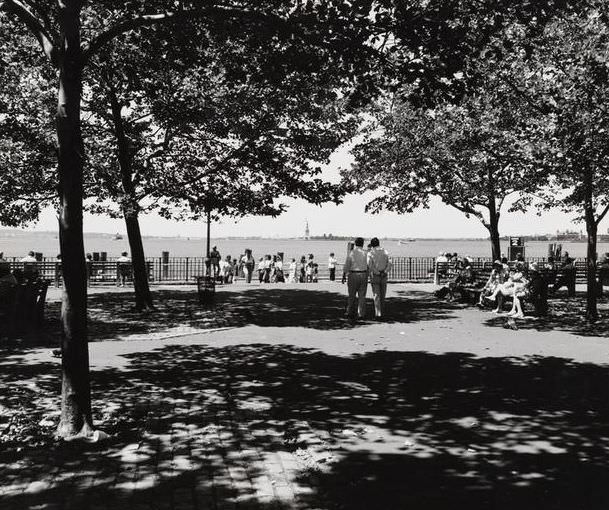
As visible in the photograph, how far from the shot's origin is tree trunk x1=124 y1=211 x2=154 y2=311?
15430 mm

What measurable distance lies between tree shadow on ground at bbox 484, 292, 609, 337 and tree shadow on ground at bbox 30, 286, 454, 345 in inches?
75.7

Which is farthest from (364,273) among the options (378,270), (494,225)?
(494,225)

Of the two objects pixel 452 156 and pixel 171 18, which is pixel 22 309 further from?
pixel 452 156

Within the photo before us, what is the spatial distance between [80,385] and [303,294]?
15.2m

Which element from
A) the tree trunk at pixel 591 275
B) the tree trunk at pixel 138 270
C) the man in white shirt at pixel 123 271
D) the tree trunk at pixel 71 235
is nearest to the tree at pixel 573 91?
the tree trunk at pixel 591 275

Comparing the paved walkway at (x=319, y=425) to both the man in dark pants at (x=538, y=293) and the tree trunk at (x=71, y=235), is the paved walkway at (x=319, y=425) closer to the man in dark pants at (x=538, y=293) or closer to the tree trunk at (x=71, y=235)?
the tree trunk at (x=71, y=235)

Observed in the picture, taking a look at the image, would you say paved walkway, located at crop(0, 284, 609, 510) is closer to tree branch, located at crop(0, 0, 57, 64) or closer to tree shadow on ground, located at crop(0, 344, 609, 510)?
tree shadow on ground, located at crop(0, 344, 609, 510)

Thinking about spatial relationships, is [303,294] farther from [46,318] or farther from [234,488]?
[234,488]

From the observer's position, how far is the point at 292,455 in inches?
204

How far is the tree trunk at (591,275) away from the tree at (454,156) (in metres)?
1.85

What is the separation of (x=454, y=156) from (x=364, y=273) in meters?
7.86

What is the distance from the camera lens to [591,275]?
45.1 feet

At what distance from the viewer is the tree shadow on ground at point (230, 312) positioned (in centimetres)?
1259

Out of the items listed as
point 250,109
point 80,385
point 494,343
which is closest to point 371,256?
point 494,343
